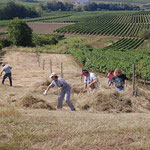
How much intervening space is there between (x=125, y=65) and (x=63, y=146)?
1920cm

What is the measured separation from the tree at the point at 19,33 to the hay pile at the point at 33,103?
43343 mm

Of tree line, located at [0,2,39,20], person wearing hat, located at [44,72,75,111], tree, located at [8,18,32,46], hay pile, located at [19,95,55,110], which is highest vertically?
tree line, located at [0,2,39,20]

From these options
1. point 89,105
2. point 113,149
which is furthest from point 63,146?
point 89,105

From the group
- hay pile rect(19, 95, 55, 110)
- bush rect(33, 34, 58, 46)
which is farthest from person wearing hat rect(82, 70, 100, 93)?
bush rect(33, 34, 58, 46)

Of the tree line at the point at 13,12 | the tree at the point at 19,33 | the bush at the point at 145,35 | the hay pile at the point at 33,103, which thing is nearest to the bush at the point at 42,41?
the tree at the point at 19,33

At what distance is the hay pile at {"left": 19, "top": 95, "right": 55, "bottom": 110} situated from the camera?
8.53m

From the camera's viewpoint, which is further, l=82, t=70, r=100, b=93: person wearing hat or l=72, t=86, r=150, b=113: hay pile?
l=82, t=70, r=100, b=93: person wearing hat

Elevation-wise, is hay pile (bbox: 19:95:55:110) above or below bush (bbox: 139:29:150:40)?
above

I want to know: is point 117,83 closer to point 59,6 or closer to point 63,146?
point 63,146

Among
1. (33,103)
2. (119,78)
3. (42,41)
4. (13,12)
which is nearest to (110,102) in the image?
(119,78)

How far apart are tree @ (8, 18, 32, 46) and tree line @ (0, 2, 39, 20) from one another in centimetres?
7325

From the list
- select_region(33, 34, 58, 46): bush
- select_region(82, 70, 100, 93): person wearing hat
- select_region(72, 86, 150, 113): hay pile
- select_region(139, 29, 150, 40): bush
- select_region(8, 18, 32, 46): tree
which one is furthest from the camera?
select_region(139, 29, 150, 40): bush

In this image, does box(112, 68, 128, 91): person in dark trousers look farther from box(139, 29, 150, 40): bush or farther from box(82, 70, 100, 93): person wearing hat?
box(139, 29, 150, 40): bush

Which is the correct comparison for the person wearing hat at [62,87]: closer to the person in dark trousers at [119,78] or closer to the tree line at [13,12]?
the person in dark trousers at [119,78]
